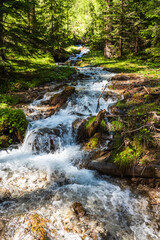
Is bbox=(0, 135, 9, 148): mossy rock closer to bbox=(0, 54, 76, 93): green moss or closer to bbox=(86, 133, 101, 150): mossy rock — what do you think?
bbox=(86, 133, 101, 150): mossy rock

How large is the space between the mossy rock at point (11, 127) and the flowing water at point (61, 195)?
337 millimetres

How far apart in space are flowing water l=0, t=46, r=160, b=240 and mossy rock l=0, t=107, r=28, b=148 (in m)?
0.34

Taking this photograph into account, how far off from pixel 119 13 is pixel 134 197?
1816 cm

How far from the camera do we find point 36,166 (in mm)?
5418

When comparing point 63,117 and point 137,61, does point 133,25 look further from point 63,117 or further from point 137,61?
point 63,117

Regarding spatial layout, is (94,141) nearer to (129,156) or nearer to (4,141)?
(129,156)

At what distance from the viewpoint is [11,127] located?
638cm

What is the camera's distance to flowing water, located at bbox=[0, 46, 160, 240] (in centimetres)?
313

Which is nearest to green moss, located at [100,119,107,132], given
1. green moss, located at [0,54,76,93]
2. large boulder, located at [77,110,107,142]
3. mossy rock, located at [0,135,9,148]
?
large boulder, located at [77,110,107,142]

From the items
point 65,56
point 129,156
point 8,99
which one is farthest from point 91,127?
point 65,56

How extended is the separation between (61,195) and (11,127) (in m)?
3.69

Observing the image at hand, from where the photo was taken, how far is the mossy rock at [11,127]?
6.30 m

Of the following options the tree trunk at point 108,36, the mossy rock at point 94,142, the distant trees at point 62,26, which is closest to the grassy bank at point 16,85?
the distant trees at point 62,26

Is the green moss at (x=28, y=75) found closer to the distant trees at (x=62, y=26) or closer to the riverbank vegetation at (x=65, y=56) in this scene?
the riverbank vegetation at (x=65, y=56)
